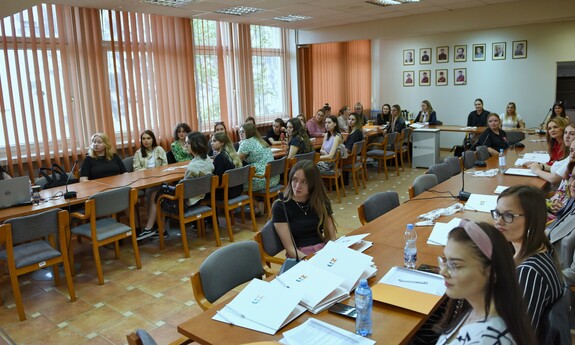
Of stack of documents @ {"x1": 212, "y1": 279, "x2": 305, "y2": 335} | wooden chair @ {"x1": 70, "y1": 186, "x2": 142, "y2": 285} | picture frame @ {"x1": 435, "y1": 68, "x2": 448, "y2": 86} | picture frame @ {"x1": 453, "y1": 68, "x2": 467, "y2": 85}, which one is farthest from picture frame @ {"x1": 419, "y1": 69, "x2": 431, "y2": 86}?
stack of documents @ {"x1": 212, "y1": 279, "x2": 305, "y2": 335}

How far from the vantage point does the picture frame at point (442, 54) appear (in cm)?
1091

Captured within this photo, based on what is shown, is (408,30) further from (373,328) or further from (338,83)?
(373,328)

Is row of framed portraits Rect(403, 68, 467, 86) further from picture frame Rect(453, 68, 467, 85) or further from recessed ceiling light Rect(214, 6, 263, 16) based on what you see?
recessed ceiling light Rect(214, 6, 263, 16)

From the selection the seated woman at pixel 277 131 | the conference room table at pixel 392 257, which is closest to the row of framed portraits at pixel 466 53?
the seated woman at pixel 277 131

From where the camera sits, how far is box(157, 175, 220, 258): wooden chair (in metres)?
4.73

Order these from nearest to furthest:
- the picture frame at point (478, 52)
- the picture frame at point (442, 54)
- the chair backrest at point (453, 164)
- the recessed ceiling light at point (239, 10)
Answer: the chair backrest at point (453, 164) → the recessed ceiling light at point (239, 10) → the picture frame at point (478, 52) → the picture frame at point (442, 54)

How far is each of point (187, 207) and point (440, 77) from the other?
8.30 m

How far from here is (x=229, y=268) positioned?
2.55m

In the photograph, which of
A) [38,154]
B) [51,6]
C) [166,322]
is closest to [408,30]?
[51,6]

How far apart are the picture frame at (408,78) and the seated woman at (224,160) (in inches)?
288

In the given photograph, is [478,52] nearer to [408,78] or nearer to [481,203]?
[408,78]

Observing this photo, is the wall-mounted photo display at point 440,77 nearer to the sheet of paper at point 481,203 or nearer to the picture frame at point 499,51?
the picture frame at point 499,51

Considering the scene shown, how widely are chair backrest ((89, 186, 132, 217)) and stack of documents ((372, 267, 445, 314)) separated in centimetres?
291

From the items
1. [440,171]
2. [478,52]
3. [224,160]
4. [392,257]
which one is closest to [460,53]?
[478,52]
